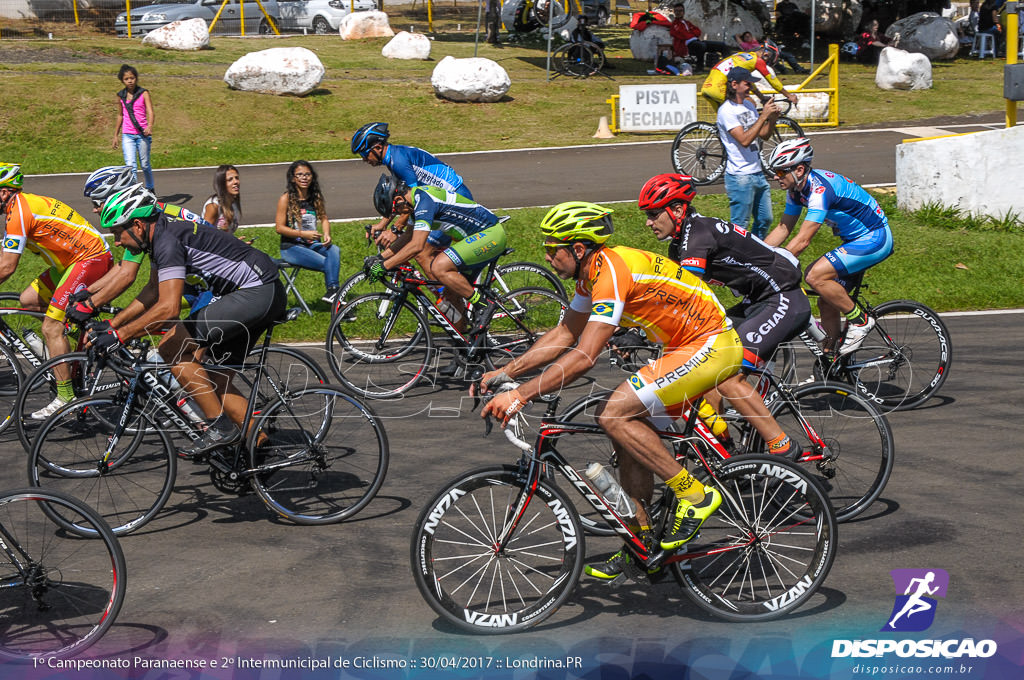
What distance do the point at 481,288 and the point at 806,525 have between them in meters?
5.41

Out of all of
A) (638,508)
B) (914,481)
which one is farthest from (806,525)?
(914,481)

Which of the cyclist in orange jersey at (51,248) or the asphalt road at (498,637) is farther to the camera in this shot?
the cyclist in orange jersey at (51,248)

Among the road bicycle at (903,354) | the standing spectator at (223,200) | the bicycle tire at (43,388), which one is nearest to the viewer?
the bicycle tire at (43,388)

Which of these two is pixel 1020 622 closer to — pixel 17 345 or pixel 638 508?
pixel 638 508

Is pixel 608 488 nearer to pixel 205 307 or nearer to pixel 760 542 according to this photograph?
pixel 760 542

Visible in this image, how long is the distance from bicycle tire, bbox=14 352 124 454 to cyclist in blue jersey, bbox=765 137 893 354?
5770mm

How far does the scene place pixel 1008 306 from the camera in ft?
43.1

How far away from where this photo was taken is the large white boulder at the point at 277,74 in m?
26.5

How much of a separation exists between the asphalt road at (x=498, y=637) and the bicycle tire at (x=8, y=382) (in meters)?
1.04

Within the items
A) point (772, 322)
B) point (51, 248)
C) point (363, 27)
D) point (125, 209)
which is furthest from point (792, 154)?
point (363, 27)

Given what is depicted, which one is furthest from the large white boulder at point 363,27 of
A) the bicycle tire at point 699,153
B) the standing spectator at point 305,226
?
the standing spectator at point 305,226

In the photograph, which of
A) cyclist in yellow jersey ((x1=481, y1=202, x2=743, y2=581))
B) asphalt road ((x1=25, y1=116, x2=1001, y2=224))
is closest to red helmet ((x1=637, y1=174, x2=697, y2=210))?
cyclist in yellow jersey ((x1=481, y1=202, x2=743, y2=581))

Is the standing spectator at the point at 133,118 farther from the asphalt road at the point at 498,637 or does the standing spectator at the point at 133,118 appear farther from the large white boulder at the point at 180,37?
the large white boulder at the point at 180,37

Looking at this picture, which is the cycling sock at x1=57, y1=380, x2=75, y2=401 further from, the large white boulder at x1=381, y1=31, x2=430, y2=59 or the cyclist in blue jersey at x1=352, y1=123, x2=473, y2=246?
the large white boulder at x1=381, y1=31, x2=430, y2=59
